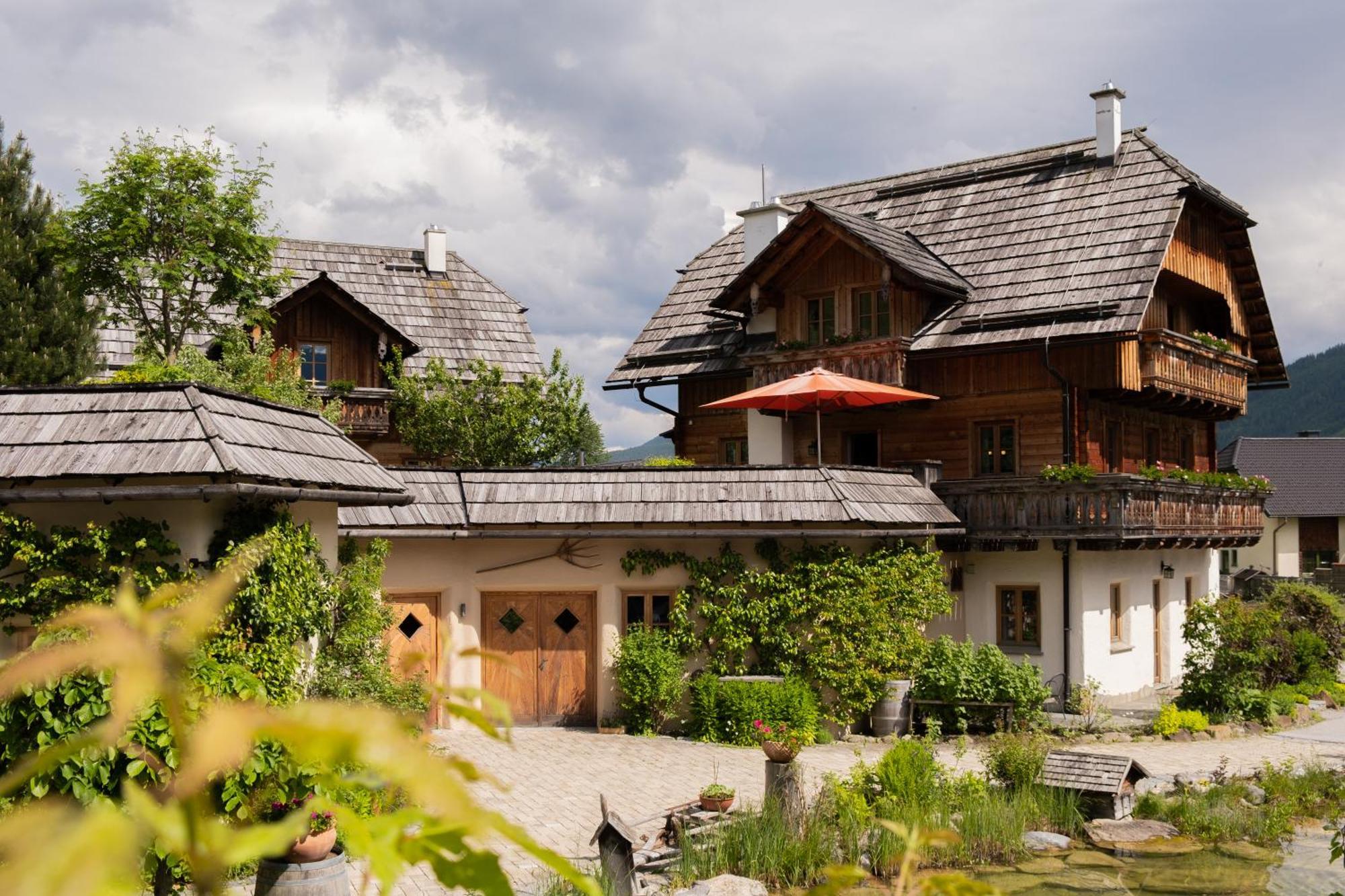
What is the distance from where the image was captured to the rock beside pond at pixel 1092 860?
1226cm

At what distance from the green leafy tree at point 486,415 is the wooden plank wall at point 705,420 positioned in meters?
2.51

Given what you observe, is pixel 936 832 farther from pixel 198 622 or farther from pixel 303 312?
pixel 303 312

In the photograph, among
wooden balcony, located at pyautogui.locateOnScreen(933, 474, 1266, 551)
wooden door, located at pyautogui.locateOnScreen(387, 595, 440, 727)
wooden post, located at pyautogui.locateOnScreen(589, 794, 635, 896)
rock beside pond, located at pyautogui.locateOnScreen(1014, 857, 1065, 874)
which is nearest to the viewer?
wooden post, located at pyautogui.locateOnScreen(589, 794, 635, 896)

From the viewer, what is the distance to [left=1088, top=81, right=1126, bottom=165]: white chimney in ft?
83.8

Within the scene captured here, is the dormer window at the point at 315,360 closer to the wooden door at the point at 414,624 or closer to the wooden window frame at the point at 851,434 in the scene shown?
the wooden door at the point at 414,624

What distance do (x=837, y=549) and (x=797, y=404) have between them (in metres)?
4.59

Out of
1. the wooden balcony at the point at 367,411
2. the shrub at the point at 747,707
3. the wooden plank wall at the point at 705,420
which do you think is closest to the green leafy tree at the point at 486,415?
the wooden balcony at the point at 367,411

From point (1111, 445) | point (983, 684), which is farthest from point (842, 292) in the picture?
point (983, 684)

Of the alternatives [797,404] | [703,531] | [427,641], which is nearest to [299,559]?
[427,641]

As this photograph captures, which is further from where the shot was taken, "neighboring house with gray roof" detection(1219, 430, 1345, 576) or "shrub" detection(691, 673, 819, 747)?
"neighboring house with gray roof" detection(1219, 430, 1345, 576)

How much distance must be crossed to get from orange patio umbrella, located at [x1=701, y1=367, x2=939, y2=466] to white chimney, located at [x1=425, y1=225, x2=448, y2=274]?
50.3ft

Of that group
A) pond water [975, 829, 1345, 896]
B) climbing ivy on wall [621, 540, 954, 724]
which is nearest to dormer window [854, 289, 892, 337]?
climbing ivy on wall [621, 540, 954, 724]

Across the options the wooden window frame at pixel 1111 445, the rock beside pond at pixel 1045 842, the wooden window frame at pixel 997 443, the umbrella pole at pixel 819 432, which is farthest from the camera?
the wooden window frame at pixel 1111 445

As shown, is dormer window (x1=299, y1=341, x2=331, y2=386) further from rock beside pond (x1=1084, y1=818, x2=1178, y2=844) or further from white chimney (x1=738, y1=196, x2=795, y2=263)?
rock beside pond (x1=1084, y1=818, x2=1178, y2=844)
